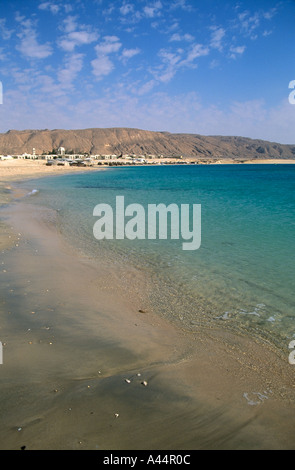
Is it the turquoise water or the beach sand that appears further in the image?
the turquoise water

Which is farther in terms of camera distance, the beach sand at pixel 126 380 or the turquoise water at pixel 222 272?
the turquoise water at pixel 222 272

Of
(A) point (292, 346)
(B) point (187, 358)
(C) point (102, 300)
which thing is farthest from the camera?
(C) point (102, 300)

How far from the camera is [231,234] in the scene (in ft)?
42.5

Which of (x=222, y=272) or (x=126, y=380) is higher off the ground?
(x=222, y=272)

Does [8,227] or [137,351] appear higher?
[8,227]

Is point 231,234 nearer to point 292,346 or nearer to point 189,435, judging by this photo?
point 292,346

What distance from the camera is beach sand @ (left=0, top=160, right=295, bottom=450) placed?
119 inches

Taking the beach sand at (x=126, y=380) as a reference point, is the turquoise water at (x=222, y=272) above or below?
above

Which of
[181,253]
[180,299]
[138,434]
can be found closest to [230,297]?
[180,299]

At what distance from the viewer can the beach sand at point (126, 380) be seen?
3035mm

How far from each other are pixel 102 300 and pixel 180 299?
166 cm

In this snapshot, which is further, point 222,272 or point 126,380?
point 222,272

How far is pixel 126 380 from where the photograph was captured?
3.86 meters

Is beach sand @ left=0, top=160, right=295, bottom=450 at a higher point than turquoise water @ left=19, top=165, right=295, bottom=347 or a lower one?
lower
